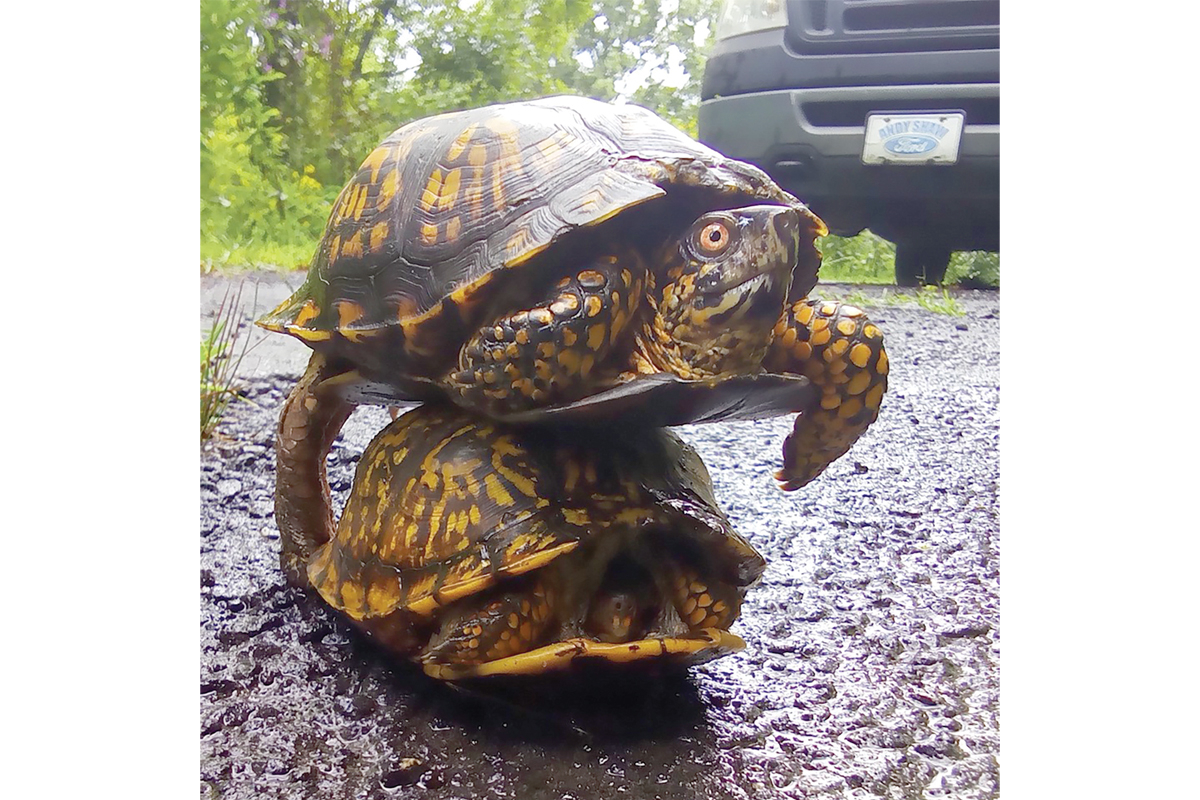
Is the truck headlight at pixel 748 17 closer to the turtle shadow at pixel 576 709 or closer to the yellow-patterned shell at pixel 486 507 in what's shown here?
the yellow-patterned shell at pixel 486 507

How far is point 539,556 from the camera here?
0.73 metres

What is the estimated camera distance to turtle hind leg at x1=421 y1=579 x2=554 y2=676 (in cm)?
75

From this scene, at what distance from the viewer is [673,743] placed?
0.77 m

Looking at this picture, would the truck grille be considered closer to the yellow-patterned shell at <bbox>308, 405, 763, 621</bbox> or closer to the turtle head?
the turtle head

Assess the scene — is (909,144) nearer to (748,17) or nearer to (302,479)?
(748,17)

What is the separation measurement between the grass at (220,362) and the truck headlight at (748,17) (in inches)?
26.4

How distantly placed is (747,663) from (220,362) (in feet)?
2.61

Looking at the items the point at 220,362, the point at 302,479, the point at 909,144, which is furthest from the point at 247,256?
the point at 909,144

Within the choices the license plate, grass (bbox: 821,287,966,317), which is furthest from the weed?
the license plate

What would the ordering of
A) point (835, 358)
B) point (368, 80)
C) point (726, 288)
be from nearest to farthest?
point (726, 288) < point (835, 358) < point (368, 80)

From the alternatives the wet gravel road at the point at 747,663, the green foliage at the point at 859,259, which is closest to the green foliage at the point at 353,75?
the wet gravel road at the point at 747,663

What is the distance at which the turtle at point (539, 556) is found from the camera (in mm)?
747

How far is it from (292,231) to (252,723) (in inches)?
22.3
